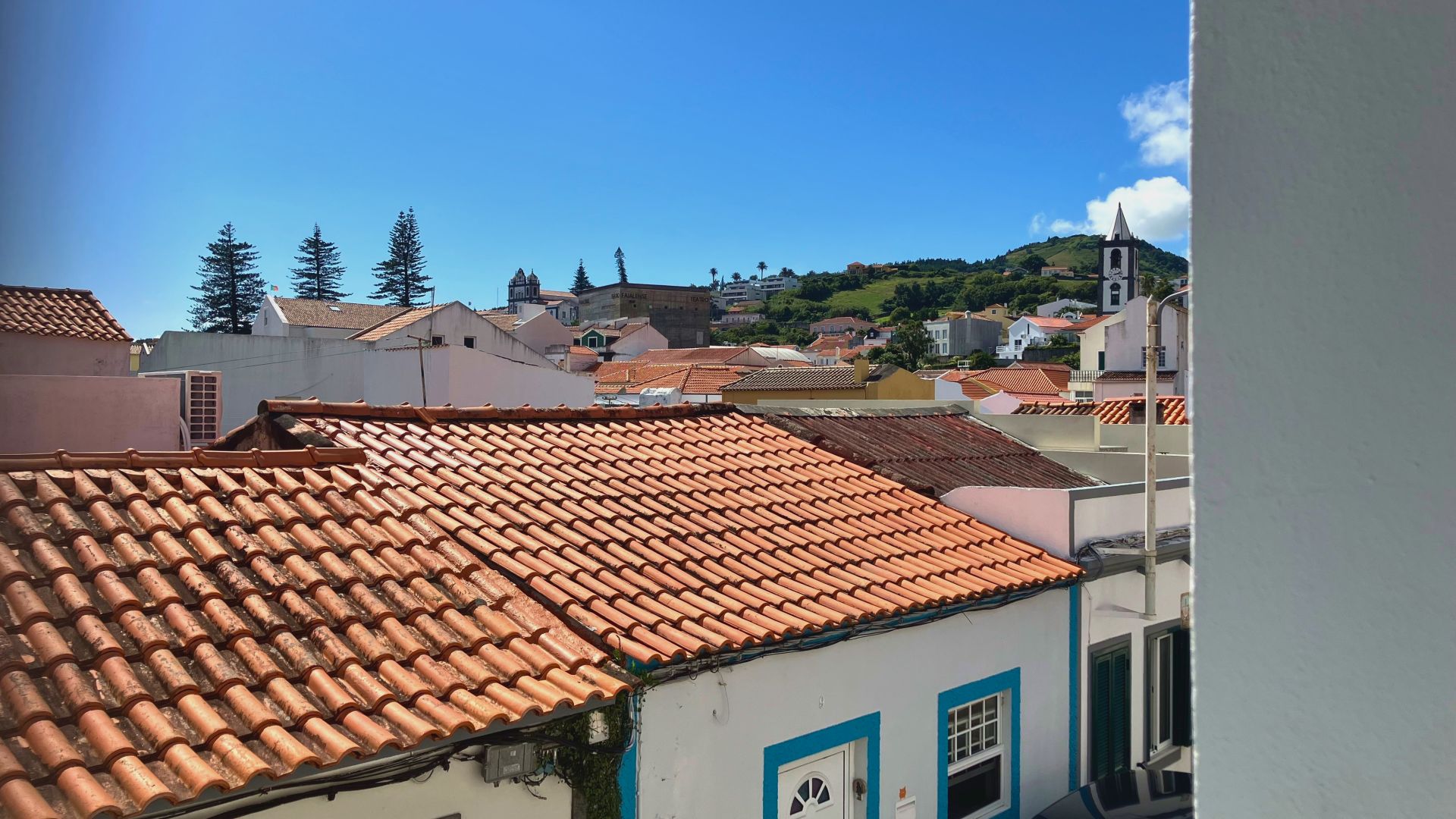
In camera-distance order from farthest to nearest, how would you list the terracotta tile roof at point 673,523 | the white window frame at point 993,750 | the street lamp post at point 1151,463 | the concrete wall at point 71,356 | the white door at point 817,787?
1. the concrete wall at point 71,356
2. the street lamp post at point 1151,463
3. the white window frame at point 993,750
4. the white door at point 817,787
5. the terracotta tile roof at point 673,523

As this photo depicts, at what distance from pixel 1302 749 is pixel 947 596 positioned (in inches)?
260

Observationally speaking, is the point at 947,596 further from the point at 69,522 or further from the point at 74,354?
the point at 74,354

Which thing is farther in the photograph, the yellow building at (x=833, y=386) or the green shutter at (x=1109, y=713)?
the yellow building at (x=833, y=386)

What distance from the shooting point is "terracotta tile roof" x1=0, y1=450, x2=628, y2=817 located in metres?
4.13

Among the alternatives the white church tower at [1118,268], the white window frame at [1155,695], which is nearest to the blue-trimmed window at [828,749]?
the white window frame at [1155,695]

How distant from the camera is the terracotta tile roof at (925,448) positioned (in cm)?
1148

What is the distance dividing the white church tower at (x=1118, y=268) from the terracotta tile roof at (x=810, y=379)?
247 ft

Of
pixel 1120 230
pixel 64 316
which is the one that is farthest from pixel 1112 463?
pixel 1120 230

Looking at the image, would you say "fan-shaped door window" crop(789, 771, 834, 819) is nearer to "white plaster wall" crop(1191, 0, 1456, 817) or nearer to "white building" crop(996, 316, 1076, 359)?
"white plaster wall" crop(1191, 0, 1456, 817)

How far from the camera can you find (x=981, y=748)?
861 cm

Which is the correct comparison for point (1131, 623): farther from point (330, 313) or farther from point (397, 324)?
point (330, 313)

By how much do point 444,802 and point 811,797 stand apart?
3.10 m

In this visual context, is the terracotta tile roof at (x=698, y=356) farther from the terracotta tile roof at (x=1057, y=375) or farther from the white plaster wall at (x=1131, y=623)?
the white plaster wall at (x=1131, y=623)

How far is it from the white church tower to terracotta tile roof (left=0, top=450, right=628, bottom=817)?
10504 centimetres
